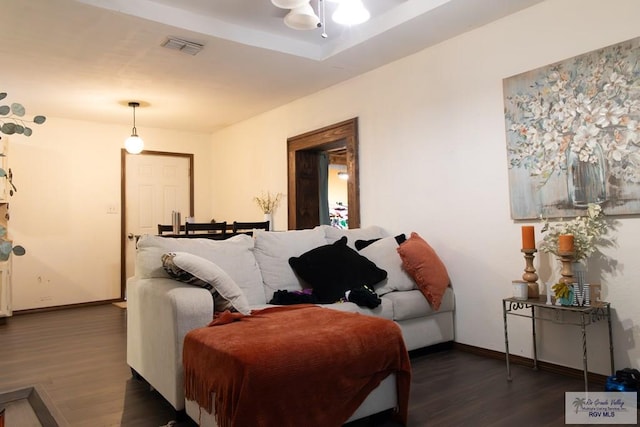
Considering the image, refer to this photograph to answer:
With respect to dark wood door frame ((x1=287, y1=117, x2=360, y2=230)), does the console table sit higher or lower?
lower

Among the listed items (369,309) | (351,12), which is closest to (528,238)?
(369,309)

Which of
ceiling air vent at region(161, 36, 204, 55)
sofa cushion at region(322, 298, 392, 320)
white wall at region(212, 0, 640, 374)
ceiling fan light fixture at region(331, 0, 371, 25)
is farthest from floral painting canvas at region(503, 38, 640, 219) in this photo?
ceiling air vent at region(161, 36, 204, 55)

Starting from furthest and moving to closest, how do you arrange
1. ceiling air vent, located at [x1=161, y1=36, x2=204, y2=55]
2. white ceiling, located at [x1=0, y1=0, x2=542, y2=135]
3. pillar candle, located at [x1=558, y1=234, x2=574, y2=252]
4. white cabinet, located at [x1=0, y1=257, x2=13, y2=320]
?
white cabinet, located at [x1=0, y1=257, x2=13, y2=320] → ceiling air vent, located at [x1=161, y1=36, x2=204, y2=55] → white ceiling, located at [x1=0, y1=0, x2=542, y2=135] → pillar candle, located at [x1=558, y1=234, x2=574, y2=252]

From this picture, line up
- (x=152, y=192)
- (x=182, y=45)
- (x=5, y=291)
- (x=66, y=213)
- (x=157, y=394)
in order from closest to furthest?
(x=157, y=394), (x=182, y=45), (x=5, y=291), (x=66, y=213), (x=152, y=192)

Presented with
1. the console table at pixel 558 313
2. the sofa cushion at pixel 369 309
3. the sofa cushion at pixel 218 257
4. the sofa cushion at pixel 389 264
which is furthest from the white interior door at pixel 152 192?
the console table at pixel 558 313

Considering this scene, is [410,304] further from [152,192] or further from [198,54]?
[152,192]

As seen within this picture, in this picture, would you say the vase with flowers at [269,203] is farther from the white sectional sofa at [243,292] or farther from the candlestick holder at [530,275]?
the candlestick holder at [530,275]

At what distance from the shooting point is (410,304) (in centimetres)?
322

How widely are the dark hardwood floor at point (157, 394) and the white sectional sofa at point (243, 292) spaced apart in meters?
0.15

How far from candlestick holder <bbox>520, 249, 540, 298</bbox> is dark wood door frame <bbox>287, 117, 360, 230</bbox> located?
1.90 meters

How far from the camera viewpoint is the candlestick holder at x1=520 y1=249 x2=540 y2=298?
2.84 metres

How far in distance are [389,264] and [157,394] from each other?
187 cm

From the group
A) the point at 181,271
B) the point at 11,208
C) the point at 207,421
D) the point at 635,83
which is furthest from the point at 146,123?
the point at 635,83

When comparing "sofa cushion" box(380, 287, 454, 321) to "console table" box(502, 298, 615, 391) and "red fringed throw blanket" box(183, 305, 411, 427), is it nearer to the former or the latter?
"console table" box(502, 298, 615, 391)
